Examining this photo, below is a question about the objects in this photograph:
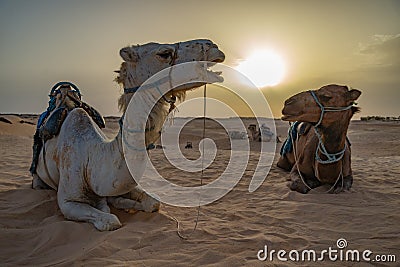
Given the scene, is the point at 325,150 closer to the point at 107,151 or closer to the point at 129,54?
the point at 107,151

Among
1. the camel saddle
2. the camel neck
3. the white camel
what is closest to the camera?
the white camel

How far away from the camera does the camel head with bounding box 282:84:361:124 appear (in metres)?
4.48

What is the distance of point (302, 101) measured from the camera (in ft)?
14.8

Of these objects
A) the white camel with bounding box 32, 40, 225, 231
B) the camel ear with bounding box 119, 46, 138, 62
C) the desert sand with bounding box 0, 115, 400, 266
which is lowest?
the desert sand with bounding box 0, 115, 400, 266

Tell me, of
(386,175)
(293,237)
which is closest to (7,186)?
(293,237)

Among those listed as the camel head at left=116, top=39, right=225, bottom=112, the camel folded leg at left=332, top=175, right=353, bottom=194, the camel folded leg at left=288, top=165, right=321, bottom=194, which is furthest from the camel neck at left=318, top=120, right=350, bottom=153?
the camel head at left=116, top=39, right=225, bottom=112

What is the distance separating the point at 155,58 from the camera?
2.66m

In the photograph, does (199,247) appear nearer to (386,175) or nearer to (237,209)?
(237,209)

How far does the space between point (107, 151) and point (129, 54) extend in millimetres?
819

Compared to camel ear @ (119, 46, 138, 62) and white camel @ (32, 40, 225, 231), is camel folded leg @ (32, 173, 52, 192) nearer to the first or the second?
white camel @ (32, 40, 225, 231)

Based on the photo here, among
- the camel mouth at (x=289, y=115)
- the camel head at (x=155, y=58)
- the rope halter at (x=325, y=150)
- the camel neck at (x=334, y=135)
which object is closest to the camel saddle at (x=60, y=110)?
the camel head at (x=155, y=58)

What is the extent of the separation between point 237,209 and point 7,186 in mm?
3296

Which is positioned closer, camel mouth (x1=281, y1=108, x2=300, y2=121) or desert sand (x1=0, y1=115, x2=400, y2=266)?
desert sand (x1=0, y1=115, x2=400, y2=266)

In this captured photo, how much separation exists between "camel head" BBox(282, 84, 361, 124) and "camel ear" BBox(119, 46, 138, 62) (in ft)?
7.60
